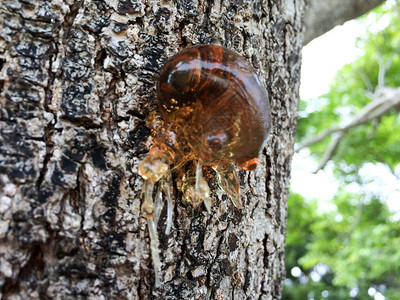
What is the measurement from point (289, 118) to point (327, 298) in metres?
10.1

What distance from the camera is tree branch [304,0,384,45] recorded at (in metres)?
1.62

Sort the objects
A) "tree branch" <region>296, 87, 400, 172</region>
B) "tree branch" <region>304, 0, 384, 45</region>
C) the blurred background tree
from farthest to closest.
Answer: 1. the blurred background tree
2. "tree branch" <region>296, 87, 400, 172</region>
3. "tree branch" <region>304, 0, 384, 45</region>

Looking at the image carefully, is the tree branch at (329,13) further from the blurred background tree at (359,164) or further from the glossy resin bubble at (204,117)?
the blurred background tree at (359,164)

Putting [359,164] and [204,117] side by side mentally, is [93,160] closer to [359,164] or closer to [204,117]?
[204,117]

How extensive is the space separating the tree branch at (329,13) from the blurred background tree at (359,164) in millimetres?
2765

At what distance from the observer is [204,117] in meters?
0.67

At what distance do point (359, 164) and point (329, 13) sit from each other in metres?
5.71

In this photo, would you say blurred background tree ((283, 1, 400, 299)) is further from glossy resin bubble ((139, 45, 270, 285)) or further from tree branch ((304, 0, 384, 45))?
glossy resin bubble ((139, 45, 270, 285))

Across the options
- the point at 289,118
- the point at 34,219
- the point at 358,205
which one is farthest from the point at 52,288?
the point at 358,205

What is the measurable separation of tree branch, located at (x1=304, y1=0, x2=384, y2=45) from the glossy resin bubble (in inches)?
42.2

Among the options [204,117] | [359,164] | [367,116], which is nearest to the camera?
[204,117]

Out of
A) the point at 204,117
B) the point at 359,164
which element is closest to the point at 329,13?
the point at 204,117

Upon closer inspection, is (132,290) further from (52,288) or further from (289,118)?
(289,118)

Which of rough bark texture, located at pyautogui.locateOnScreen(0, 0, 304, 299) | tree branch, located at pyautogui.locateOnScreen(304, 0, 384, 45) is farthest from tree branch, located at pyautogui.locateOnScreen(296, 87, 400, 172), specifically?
rough bark texture, located at pyautogui.locateOnScreen(0, 0, 304, 299)
